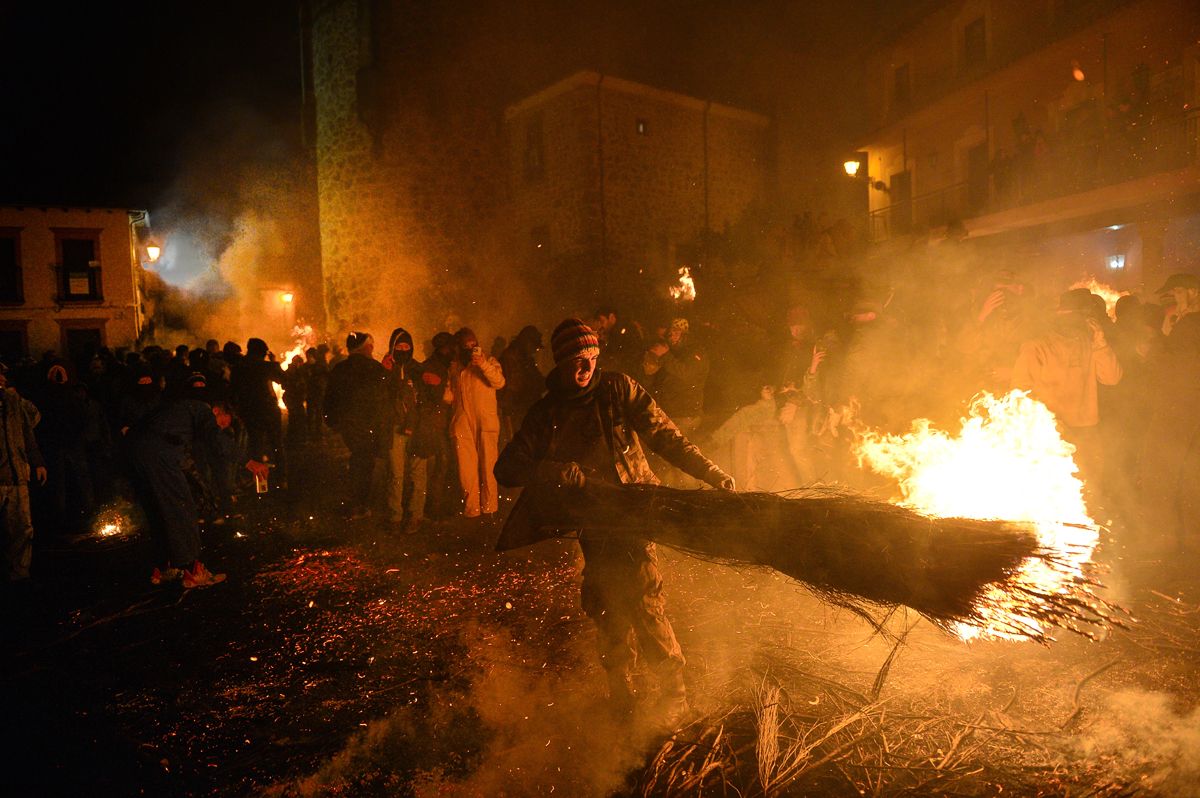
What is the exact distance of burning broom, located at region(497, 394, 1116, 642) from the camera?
277 cm

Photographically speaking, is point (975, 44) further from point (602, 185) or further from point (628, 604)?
point (628, 604)

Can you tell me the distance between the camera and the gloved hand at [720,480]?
367 cm

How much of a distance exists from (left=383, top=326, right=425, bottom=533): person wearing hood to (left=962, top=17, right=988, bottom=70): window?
65.3ft

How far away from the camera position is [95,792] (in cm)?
348

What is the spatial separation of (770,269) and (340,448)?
10205 millimetres

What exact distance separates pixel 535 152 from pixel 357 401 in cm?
1612

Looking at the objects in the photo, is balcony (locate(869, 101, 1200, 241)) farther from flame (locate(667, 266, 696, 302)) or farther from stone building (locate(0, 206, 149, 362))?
stone building (locate(0, 206, 149, 362))

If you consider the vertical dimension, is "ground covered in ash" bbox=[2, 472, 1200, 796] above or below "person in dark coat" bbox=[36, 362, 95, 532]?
below

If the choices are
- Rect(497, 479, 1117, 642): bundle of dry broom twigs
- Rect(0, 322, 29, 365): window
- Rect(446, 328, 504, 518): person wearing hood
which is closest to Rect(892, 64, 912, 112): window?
Rect(446, 328, 504, 518): person wearing hood

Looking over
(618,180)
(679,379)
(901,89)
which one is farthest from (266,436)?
(901,89)

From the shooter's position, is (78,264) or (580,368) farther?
(78,264)

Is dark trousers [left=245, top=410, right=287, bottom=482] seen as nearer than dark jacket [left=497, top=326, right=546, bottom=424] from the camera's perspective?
No

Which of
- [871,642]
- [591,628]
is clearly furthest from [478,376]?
[871,642]

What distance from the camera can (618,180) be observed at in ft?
66.9
